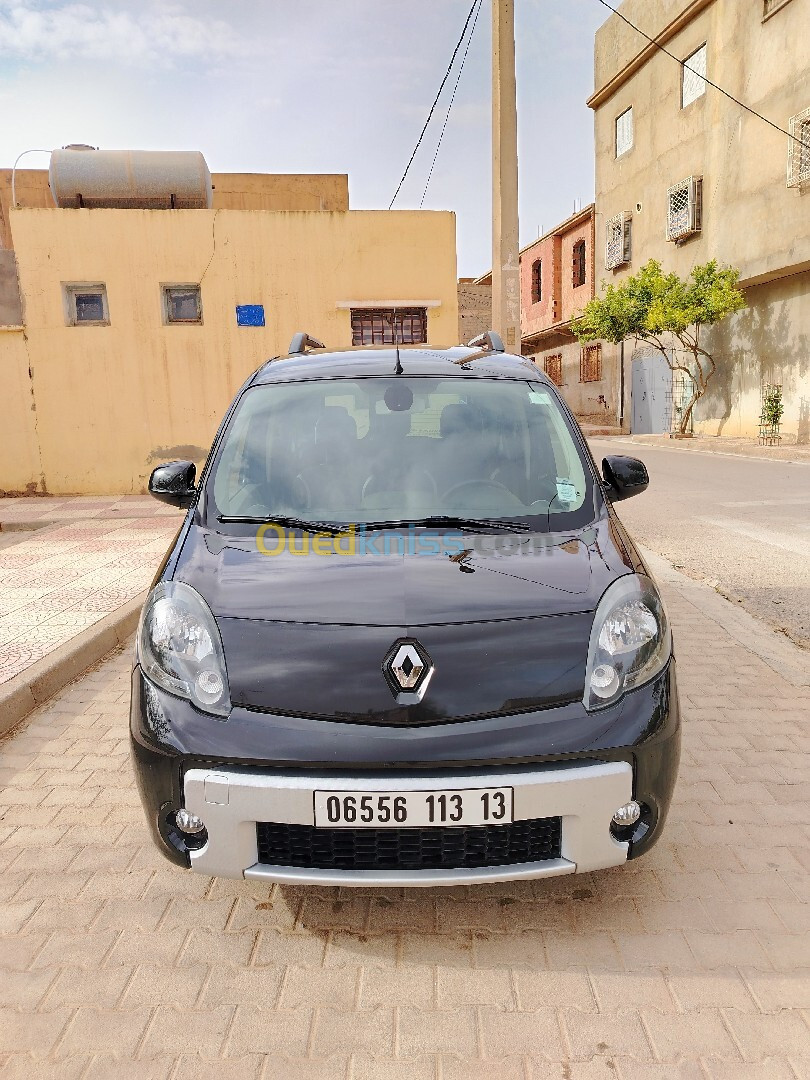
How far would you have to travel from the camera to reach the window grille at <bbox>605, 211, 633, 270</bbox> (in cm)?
2925

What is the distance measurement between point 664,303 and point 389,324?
13931 millimetres

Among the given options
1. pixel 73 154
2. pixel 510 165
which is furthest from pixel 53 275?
pixel 510 165

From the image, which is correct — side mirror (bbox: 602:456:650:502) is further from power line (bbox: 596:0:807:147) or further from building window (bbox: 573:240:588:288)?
building window (bbox: 573:240:588:288)

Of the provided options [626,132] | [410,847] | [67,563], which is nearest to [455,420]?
[410,847]

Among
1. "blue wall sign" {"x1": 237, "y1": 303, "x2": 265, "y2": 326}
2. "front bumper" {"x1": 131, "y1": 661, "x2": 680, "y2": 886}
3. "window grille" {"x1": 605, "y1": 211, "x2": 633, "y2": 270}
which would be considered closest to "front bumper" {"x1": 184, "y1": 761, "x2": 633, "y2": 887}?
"front bumper" {"x1": 131, "y1": 661, "x2": 680, "y2": 886}

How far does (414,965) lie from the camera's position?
2.26 m

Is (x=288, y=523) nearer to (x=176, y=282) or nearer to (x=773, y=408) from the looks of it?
(x=176, y=282)

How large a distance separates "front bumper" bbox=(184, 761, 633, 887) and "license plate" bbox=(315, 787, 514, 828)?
18 millimetres

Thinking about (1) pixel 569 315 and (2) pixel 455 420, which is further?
(1) pixel 569 315

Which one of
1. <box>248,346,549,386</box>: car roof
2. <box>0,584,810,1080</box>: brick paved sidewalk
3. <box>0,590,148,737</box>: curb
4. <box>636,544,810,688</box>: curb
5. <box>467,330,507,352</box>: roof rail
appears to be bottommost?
<box>636,544,810,688</box>: curb

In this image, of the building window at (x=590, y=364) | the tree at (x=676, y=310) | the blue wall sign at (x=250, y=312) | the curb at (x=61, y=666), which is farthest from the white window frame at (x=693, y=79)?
the curb at (x=61, y=666)

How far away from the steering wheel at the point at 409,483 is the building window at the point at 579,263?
33.9 m

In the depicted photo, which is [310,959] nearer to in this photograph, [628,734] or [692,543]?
[628,734]

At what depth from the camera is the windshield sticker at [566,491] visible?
3072mm
